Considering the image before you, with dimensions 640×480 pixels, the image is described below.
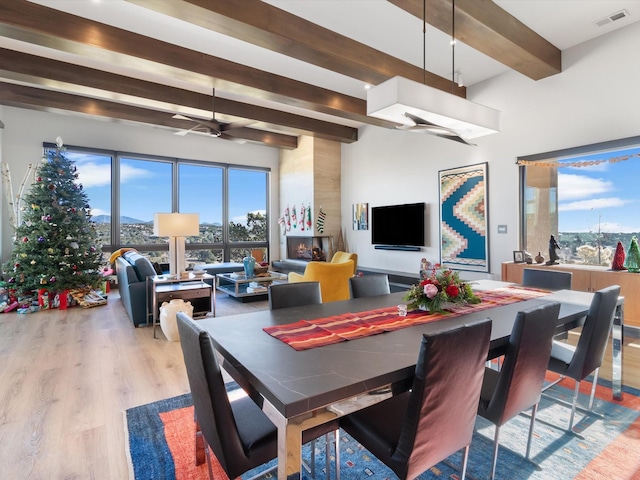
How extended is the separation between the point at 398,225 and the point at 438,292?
178 inches

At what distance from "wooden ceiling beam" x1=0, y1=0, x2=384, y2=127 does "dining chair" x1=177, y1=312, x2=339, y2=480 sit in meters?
3.58

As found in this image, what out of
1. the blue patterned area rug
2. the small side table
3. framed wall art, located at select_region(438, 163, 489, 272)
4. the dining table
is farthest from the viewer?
framed wall art, located at select_region(438, 163, 489, 272)

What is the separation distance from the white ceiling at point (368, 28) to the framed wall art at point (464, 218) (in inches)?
58.9

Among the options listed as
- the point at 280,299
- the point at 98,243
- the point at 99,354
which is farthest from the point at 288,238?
the point at 280,299

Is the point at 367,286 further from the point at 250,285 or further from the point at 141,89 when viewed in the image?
the point at 141,89

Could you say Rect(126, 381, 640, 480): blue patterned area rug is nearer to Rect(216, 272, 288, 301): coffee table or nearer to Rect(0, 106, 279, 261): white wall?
Rect(216, 272, 288, 301): coffee table

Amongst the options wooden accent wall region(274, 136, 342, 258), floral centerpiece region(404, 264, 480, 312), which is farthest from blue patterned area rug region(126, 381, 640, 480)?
wooden accent wall region(274, 136, 342, 258)

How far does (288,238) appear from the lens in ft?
28.9

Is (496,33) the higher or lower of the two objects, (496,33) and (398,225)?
the higher

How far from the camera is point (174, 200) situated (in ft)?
25.8

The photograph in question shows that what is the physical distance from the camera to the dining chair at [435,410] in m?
1.20

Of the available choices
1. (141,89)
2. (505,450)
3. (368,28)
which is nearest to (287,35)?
(368,28)

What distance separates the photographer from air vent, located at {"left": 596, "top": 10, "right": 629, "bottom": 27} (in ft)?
11.4

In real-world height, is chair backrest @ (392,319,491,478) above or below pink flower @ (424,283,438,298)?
below
